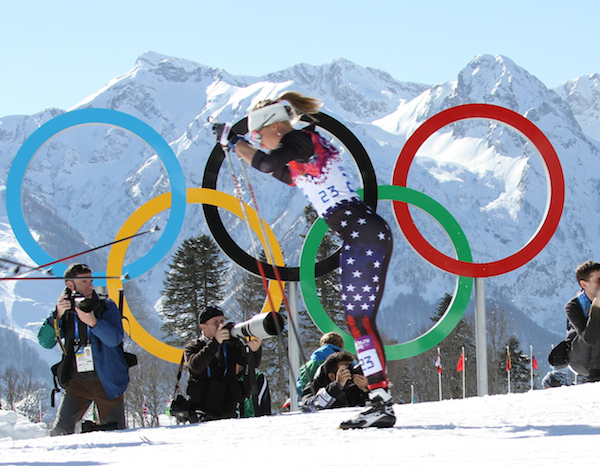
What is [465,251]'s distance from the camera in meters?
9.06

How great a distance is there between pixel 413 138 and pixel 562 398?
4.87 metres

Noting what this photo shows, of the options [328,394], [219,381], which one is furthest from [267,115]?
[328,394]

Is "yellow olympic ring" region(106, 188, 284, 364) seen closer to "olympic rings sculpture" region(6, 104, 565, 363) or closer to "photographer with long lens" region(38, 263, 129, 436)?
"olympic rings sculpture" region(6, 104, 565, 363)

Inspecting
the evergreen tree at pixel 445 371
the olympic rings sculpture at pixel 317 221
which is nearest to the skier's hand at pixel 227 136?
the olympic rings sculpture at pixel 317 221

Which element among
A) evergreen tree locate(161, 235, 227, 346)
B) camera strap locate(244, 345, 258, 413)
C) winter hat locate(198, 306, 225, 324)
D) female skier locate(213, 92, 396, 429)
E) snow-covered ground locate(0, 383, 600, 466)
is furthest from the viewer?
evergreen tree locate(161, 235, 227, 346)

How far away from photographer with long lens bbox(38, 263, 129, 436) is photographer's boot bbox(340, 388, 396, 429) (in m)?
2.24

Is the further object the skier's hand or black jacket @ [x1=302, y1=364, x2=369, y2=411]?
black jacket @ [x1=302, y1=364, x2=369, y2=411]

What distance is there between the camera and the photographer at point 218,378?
5.50m

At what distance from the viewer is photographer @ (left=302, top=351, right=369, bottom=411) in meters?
5.62

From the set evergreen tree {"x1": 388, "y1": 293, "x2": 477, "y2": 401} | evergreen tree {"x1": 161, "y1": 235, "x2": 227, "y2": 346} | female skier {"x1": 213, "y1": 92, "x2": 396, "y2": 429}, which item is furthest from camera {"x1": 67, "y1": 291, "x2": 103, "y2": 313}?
evergreen tree {"x1": 388, "y1": 293, "x2": 477, "y2": 401}

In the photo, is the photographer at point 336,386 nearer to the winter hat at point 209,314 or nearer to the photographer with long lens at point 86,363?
the winter hat at point 209,314

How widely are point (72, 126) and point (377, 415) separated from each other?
19.5 feet

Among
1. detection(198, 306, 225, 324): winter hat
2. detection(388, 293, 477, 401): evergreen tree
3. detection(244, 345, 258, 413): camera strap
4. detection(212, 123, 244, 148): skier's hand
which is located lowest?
detection(388, 293, 477, 401): evergreen tree

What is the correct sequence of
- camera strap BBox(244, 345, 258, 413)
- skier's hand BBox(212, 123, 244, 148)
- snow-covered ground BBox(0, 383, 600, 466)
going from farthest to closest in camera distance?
camera strap BBox(244, 345, 258, 413) → skier's hand BBox(212, 123, 244, 148) → snow-covered ground BBox(0, 383, 600, 466)
